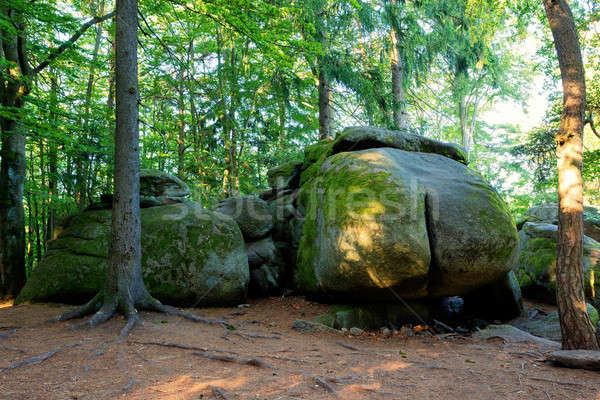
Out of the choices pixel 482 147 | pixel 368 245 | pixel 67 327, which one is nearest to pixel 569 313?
pixel 368 245

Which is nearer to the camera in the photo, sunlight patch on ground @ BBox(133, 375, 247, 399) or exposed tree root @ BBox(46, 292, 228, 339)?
sunlight patch on ground @ BBox(133, 375, 247, 399)

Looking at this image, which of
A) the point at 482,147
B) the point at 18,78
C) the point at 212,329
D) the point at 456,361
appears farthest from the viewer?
the point at 482,147

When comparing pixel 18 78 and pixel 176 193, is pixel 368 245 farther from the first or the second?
pixel 18 78

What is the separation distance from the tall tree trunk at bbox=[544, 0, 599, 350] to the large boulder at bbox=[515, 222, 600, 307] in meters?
4.43

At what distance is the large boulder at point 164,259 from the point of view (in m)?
7.03

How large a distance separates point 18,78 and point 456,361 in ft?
32.3

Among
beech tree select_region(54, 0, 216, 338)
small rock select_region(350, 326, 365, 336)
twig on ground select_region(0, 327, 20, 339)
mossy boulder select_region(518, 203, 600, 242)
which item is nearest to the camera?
twig on ground select_region(0, 327, 20, 339)

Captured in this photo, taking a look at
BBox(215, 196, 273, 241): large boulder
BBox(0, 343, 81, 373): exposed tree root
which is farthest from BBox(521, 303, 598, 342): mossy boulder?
BBox(0, 343, 81, 373): exposed tree root

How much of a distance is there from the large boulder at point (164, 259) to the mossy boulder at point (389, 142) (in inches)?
134

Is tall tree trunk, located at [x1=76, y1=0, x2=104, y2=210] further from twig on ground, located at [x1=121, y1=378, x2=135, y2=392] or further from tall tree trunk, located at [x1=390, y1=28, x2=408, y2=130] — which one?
tall tree trunk, located at [x1=390, y1=28, x2=408, y2=130]

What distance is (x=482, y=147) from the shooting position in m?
26.7

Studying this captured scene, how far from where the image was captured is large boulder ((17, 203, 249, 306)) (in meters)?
7.03

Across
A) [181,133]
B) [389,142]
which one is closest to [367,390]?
[389,142]

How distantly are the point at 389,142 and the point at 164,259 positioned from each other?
18.3 feet
